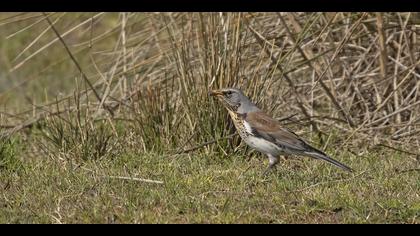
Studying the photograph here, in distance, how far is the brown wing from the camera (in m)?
7.27

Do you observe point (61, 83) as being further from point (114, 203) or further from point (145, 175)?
point (114, 203)

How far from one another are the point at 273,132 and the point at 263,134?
10 centimetres

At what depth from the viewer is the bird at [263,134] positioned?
7.26 metres

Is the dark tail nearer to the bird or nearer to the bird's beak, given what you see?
the bird

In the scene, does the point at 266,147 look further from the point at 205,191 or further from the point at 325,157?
the point at 205,191

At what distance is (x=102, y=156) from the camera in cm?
790

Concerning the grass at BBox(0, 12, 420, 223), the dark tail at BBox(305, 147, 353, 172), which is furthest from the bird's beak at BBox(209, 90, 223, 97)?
the dark tail at BBox(305, 147, 353, 172)

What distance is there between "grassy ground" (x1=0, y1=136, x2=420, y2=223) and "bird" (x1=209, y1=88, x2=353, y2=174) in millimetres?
179

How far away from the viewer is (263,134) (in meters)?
7.38

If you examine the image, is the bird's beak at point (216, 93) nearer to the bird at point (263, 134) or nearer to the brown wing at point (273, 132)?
the bird at point (263, 134)

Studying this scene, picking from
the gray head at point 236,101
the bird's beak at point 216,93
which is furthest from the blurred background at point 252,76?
the gray head at point 236,101

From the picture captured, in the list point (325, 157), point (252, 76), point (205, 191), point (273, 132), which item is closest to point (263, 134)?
point (273, 132)
